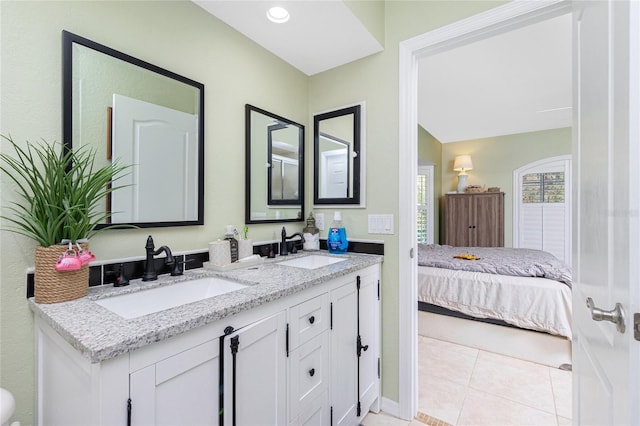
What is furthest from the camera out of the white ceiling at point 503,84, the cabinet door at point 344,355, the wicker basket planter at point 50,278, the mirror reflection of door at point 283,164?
the white ceiling at point 503,84

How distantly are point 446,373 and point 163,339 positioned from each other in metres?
2.23

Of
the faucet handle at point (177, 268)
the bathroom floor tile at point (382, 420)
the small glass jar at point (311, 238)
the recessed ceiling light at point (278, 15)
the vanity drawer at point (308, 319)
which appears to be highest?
the recessed ceiling light at point (278, 15)

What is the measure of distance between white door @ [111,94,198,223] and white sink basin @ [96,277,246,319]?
→ 32 cm

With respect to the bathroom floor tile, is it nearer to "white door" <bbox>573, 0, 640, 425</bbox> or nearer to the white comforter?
"white door" <bbox>573, 0, 640, 425</bbox>

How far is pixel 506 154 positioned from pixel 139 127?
5816 millimetres

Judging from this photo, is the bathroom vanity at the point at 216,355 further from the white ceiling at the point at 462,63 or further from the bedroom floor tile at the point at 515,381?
the white ceiling at the point at 462,63

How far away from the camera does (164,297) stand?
120cm

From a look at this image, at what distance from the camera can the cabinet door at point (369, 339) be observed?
1.67 m

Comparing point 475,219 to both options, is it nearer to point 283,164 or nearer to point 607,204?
point 283,164

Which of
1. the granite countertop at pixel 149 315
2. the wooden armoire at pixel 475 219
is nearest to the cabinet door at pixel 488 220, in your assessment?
the wooden armoire at pixel 475 219

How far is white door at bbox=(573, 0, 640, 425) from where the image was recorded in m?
0.59

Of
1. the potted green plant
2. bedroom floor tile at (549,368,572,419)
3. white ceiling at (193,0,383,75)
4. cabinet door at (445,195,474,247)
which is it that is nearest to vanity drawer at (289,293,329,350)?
the potted green plant

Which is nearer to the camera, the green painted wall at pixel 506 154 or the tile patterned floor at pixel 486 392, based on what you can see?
the tile patterned floor at pixel 486 392

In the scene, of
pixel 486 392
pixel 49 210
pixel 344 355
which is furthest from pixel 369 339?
pixel 49 210
